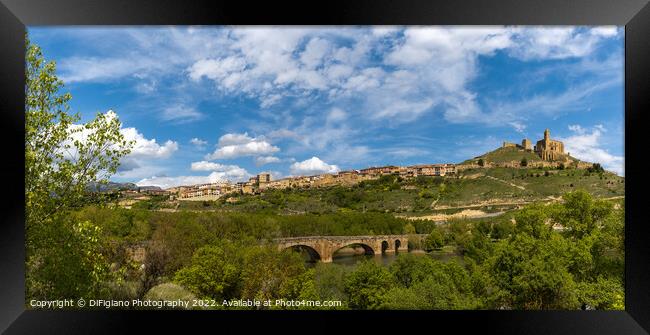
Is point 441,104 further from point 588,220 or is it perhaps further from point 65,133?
point 65,133

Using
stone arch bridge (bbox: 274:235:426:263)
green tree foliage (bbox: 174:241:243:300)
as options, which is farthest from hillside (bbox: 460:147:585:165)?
green tree foliage (bbox: 174:241:243:300)

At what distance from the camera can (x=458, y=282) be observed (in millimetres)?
9688

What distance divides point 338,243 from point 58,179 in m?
12.4

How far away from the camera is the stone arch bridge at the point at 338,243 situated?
14877mm

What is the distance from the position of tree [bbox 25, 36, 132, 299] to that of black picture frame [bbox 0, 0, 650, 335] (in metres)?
1.09

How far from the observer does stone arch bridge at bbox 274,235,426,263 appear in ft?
48.8

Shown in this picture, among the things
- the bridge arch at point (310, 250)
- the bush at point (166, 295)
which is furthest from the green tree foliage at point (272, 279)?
the bridge arch at point (310, 250)

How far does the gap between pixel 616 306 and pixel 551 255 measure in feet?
4.48

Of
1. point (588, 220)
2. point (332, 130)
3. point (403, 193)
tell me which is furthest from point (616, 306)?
point (403, 193)

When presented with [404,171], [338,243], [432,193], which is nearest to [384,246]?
[338,243]

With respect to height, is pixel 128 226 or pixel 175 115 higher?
pixel 175 115

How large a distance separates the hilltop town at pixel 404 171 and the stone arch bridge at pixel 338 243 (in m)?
1.97

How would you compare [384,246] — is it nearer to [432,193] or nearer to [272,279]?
[432,193]

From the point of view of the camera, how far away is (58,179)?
4734 millimetres
